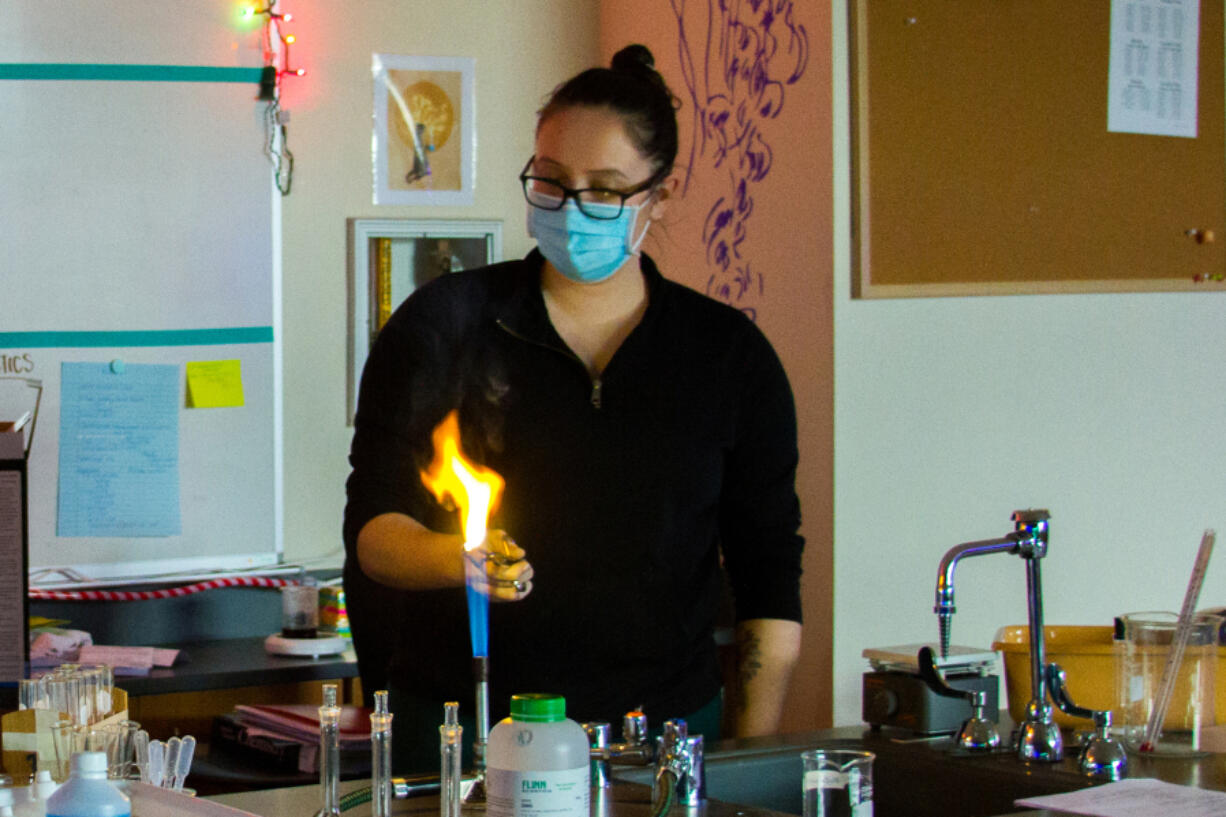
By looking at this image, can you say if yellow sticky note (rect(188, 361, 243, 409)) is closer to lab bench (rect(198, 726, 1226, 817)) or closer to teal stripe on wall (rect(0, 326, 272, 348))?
teal stripe on wall (rect(0, 326, 272, 348))

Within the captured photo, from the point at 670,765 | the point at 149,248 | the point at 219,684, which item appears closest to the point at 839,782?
the point at 670,765

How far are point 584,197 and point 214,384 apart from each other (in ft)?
5.12

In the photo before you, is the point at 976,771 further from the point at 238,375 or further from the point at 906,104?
the point at 238,375

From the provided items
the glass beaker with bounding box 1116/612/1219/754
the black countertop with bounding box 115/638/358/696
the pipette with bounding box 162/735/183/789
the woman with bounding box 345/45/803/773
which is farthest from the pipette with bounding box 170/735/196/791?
the black countertop with bounding box 115/638/358/696

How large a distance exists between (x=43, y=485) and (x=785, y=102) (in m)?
1.82

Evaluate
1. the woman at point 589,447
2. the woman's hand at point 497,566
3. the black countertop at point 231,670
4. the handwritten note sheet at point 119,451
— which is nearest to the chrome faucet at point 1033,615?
the woman at point 589,447

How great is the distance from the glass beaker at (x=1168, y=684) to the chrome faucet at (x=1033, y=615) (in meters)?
0.12

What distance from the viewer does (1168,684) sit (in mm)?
1822

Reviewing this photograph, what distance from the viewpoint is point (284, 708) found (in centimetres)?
268

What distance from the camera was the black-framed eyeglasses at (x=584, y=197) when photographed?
1.98 metres

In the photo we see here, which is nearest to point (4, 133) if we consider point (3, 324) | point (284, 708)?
point (3, 324)

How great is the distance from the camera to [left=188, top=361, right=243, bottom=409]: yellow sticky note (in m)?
3.25

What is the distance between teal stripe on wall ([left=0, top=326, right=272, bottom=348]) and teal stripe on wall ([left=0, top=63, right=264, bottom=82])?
573 millimetres

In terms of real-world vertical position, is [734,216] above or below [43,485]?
above
